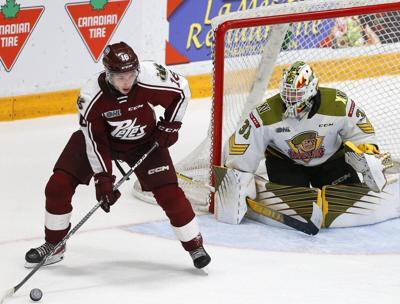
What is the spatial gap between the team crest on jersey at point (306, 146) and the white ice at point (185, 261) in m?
0.36

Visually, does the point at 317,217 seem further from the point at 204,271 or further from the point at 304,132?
the point at 204,271

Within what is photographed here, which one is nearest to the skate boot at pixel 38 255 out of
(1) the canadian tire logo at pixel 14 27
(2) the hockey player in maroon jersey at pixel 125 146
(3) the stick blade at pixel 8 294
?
(2) the hockey player in maroon jersey at pixel 125 146

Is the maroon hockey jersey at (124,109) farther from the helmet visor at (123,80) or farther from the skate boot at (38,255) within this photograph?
the skate boot at (38,255)

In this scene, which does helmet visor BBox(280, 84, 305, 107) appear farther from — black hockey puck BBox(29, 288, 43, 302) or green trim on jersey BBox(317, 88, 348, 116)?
black hockey puck BBox(29, 288, 43, 302)

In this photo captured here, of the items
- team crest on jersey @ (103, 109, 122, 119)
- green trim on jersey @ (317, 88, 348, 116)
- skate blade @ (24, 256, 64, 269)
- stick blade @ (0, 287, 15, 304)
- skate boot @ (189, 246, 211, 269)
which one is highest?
team crest on jersey @ (103, 109, 122, 119)

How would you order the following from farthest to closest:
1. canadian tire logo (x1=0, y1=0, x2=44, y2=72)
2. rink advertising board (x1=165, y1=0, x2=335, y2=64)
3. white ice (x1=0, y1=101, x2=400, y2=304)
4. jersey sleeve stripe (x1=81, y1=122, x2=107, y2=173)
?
rink advertising board (x1=165, y1=0, x2=335, y2=64) < canadian tire logo (x1=0, y1=0, x2=44, y2=72) < jersey sleeve stripe (x1=81, y1=122, x2=107, y2=173) < white ice (x1=0, y1=101, x2=400, y2=304)

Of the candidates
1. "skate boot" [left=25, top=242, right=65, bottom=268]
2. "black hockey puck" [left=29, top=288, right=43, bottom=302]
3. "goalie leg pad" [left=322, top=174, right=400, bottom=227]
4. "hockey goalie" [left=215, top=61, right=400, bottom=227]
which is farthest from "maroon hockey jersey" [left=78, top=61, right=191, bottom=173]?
"goalie leg pad" [left=322, top=174, right=400, bottom=227]

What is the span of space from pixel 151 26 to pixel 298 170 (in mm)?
2298

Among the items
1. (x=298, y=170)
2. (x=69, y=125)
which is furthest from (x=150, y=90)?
(x=69, y=125)

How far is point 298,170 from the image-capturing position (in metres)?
5.35

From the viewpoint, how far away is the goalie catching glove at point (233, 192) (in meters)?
5.26

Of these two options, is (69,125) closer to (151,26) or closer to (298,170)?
(151,26)

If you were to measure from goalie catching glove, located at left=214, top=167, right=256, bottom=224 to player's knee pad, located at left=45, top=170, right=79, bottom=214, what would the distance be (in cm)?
89

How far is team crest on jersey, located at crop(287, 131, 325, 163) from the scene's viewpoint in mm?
5203
